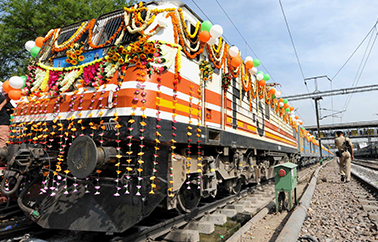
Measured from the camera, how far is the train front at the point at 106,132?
3381mm

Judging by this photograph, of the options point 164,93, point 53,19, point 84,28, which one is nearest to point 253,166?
point 164,93

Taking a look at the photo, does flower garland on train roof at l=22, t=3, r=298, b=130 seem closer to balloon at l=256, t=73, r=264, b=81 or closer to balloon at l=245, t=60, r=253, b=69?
balloon at l=245, t=60, r=253, b=69

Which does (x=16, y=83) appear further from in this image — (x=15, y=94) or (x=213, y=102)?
(x=213, y=102)

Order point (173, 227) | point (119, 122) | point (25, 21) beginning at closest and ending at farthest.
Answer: point (119, 122) → point (173, 227) → point (25, 21)

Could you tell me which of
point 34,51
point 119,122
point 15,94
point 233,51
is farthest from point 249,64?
point 15,94

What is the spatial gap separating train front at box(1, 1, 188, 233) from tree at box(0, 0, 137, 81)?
8.40 metres

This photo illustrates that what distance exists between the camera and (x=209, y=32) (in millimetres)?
4520

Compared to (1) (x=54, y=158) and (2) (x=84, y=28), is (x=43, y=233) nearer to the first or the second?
(1) (x=54, y=158)

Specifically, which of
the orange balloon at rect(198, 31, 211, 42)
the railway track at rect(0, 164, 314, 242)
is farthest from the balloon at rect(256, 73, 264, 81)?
the railway track at rect(0, 164, 314, 242)

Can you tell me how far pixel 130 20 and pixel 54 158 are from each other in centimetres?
246

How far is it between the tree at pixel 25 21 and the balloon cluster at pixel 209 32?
907 centimetres

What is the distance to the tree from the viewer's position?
10945mm

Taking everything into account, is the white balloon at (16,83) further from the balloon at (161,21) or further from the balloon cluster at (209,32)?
the balloon cluster at (209,32)

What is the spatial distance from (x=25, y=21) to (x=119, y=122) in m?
10.8
